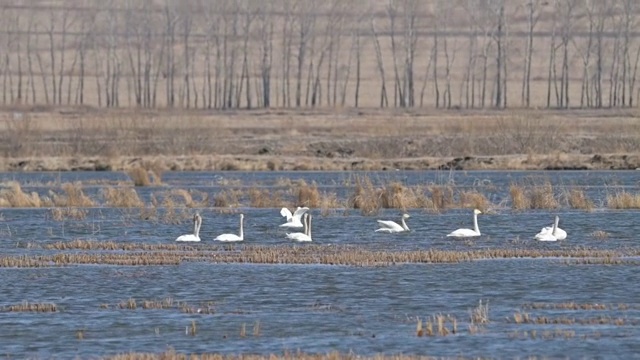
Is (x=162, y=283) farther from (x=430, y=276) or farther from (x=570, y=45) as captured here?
(x=570, y=45)

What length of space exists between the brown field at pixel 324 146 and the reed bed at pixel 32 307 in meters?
39.9

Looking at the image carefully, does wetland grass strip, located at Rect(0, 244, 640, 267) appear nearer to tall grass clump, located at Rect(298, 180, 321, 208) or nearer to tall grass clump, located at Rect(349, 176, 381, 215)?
tall grass clump, located at Rect(349, 176, 381, 215)

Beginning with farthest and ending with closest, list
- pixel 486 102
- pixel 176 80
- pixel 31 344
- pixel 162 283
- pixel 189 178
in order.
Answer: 1. pixel 176 80
2. pixel 486 102
3. pixel 189 178
4. pixel 162 283
5. pixel 31 344

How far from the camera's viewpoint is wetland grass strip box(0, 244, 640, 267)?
27281 millimetres

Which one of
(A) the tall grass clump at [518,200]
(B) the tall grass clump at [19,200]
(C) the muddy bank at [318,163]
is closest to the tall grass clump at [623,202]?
(A) the tall grass clump at [518,200]

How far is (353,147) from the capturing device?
75.8m

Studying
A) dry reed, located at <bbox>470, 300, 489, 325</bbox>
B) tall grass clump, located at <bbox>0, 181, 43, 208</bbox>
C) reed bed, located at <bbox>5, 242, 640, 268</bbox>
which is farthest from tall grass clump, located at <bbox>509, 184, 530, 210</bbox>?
dry reed, located at <bbox>470, 300, 489, 325</bbox>

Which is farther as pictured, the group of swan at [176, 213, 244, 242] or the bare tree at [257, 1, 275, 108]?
the bare tree at [257, 1, 275, 108]

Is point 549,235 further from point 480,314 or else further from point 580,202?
point 480,314

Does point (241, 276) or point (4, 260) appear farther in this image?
point (4, 260)

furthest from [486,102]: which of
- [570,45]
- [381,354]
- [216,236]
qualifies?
[381,354]

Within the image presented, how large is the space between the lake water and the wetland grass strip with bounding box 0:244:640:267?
0.55 m

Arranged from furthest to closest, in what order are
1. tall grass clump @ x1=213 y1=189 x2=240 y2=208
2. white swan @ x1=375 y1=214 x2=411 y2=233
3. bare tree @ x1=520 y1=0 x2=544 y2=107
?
bare tree @ x1=520 y1=0 x2=544 y2=107 → tall grass clump @ x1=213 y1=189 x2=240 y2=208 → white swan @ x1=375 y1=214 x2=411 y2=233

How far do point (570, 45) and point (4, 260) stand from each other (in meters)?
139
